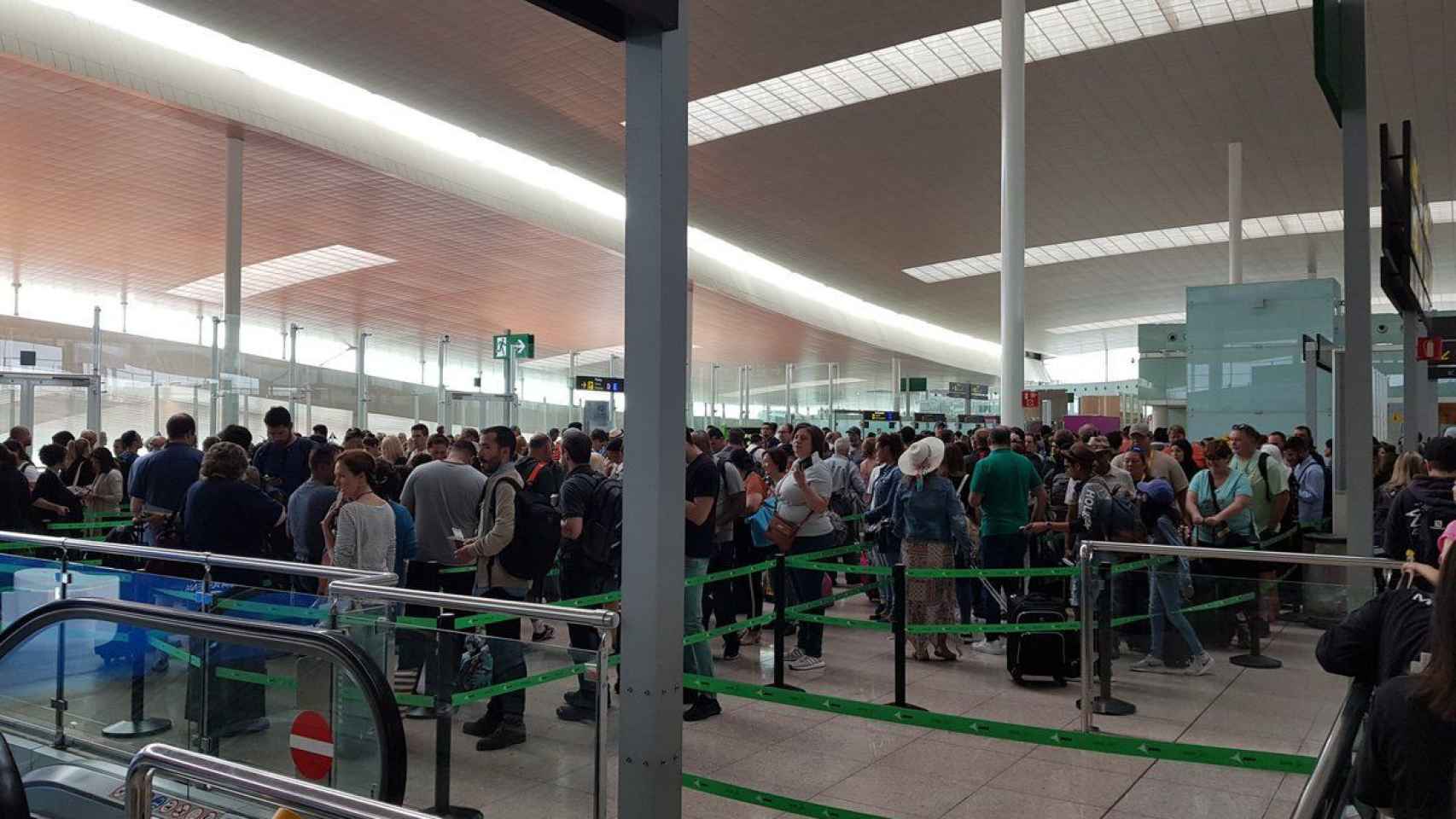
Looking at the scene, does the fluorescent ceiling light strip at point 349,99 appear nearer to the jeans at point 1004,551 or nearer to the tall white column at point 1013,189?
the jeans at point 1004,551

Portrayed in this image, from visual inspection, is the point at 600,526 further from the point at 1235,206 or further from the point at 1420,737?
the point at 1235,206

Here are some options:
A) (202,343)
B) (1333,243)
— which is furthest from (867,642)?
(1333,243)

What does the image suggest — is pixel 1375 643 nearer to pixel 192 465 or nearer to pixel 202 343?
pixel 192 465

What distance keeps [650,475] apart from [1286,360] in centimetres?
1698

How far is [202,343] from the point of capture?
15.5m

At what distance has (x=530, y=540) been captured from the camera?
6.95 metres

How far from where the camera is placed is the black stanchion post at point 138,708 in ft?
16.9

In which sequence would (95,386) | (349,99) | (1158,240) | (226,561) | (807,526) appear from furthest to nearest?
(1158,240)
(349,99)
(95,386)
(807,526)
(226,561)

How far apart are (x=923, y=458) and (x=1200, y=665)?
267 cm

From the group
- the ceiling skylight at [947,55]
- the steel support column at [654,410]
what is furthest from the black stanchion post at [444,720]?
the ceiling skylight at [947,55]

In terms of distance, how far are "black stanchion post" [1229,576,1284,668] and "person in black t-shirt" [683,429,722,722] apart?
3185 millimetres

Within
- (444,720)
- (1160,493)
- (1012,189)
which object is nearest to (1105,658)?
(1160,493)

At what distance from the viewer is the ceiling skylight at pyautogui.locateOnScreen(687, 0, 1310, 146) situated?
19.0 m

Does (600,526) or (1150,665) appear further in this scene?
(600,526)
